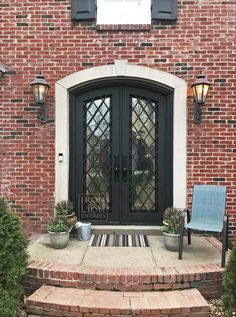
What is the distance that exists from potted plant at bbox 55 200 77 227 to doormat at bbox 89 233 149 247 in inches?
16.4

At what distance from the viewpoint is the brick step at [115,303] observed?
9.93 feet

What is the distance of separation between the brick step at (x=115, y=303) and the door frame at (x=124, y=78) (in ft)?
5.72

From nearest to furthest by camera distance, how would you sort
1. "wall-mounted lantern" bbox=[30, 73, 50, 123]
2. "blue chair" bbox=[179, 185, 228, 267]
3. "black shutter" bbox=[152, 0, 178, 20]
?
"blue chair" bbox=[179, 185, 228, 267], "wall-mounted lantern" bbox=[30, 73, 50, 123], "black shutter" bbox=[152, 0, 178, 20]

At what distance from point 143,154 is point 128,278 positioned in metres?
2.17

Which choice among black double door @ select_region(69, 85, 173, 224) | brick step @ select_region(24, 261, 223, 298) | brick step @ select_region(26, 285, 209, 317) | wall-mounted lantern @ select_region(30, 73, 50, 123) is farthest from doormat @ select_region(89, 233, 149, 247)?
wall-mounted lantern @ select_region(30, 73, 50, 123)

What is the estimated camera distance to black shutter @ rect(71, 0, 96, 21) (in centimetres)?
479

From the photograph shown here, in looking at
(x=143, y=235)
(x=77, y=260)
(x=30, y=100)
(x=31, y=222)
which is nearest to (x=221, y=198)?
(x=143, y=235)

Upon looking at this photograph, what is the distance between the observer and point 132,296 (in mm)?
3273

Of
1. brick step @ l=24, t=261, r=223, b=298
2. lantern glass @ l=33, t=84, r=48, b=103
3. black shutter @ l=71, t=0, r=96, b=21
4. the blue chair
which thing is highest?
black shutter @ l=71, t=0, r=96, b=21

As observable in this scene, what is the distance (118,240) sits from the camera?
14.9ft

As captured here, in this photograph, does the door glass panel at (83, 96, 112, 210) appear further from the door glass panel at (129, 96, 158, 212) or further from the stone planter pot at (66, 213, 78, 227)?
the stone planter pot at (66, 213, 78, 227)

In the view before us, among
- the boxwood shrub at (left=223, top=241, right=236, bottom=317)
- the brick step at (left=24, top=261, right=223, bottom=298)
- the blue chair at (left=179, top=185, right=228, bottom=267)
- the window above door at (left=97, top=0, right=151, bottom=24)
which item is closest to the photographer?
the boxwood shrub at (left=223, top=241, right=236, bottom=317)

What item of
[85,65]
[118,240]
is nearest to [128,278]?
[118,240]

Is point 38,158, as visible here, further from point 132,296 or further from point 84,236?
point 132,296
